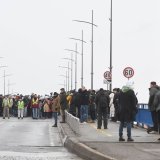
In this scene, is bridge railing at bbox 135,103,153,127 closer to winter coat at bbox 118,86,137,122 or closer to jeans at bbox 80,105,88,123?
jeans at bbox 80,105,88,123

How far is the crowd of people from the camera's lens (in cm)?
2161

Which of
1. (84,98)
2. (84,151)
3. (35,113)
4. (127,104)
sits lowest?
(84,151)

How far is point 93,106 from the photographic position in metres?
37.7

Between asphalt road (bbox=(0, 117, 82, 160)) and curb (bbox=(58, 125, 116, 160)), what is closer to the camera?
curb (bbox=(58, 125, 116, 160))

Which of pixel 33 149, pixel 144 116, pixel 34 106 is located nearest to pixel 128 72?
pixel 144 116

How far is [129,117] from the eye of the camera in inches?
848

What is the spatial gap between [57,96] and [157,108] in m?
13.9

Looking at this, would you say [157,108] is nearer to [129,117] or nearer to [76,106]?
[129,117]

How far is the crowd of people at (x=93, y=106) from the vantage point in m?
21.6

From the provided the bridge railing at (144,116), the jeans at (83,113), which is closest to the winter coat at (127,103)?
the bridge railing at (144,116)

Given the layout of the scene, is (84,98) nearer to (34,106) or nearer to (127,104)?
(127,104)

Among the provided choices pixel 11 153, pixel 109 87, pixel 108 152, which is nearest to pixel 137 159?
pixel 108 152

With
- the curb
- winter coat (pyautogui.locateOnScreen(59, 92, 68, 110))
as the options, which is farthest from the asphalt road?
winter coat (pyautogui.locateOnScreen(59, 92, 68, 110))

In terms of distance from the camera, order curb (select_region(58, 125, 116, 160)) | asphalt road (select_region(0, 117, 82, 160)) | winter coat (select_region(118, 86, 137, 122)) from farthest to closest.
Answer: winter coat (select_region(118, 86, 137, 122))
asphalt road (select_region(0, 117, 82, 160))
curb (select_region(58, 125, 116, 160))
